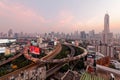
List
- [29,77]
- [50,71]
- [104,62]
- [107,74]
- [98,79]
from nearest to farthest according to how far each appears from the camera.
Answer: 1. [98,79]
2. [107,74]
3. [29,77]
4. [50,71]
5. [104,62]

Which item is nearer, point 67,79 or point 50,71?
point 67,79

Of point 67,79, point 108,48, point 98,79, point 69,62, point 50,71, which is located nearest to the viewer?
point 98,79

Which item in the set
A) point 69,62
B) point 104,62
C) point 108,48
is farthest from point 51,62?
point 108,48

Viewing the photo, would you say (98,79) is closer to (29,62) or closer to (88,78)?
(88,78)

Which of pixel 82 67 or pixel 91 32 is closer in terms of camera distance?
pixel 82 67

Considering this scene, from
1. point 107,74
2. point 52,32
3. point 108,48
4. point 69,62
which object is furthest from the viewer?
point 52,32

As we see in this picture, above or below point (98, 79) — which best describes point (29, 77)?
below

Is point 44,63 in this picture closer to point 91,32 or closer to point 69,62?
point 69,62

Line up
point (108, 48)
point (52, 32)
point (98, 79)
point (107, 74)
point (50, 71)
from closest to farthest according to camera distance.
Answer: point (98, 79)
point (107, 74)
point (50, 71)
point (108, 48)
point (52, 32)

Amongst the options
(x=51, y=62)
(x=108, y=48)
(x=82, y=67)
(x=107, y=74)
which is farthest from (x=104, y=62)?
(x=108, y=48)
